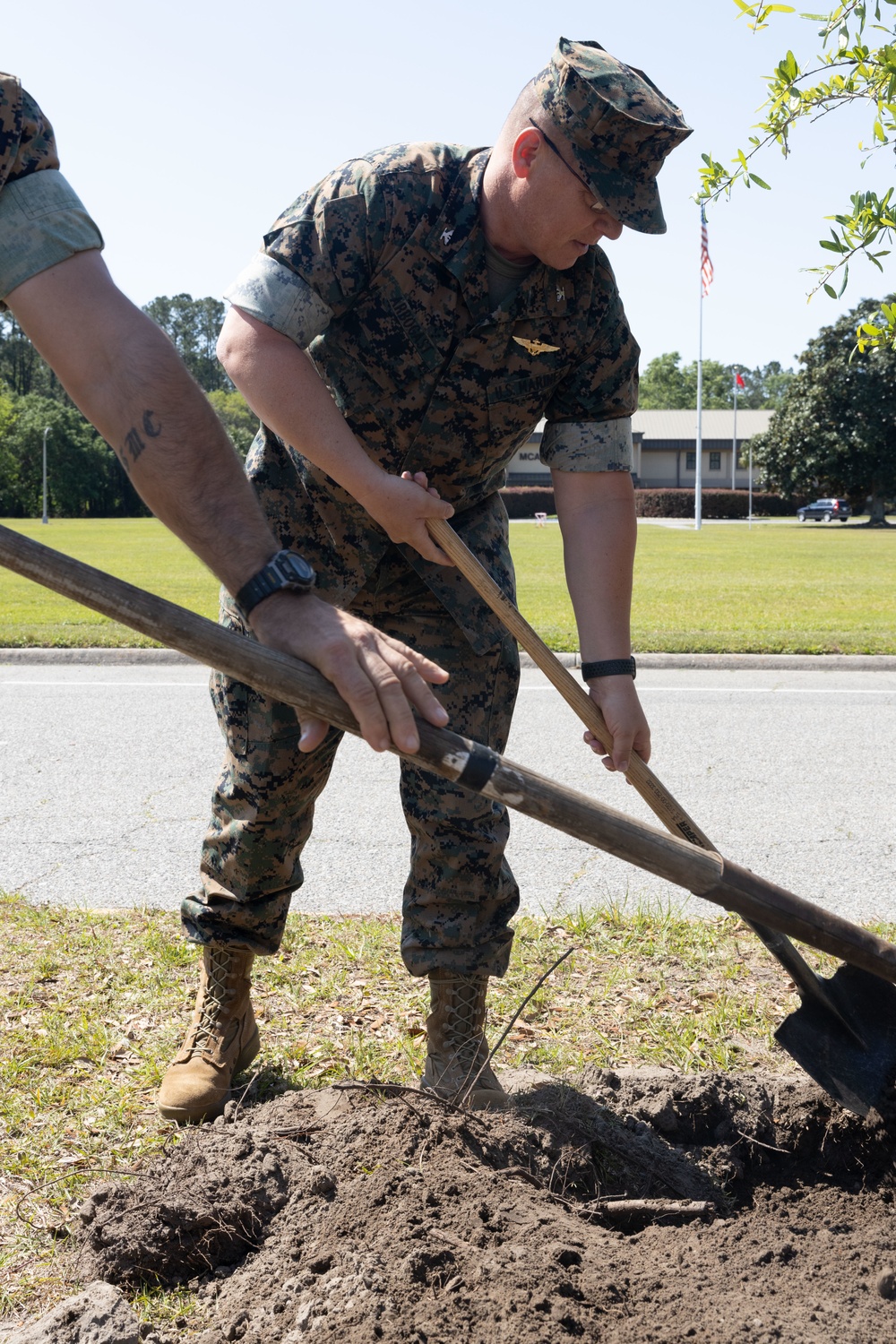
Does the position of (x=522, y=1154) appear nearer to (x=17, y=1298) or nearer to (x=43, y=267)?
(x=17, y=1298)

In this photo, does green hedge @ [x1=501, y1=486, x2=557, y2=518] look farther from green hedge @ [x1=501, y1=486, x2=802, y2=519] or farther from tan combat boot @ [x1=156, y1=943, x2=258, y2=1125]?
tan combat boot @ [x1=156, y1=943, x2=258, y2=1125]

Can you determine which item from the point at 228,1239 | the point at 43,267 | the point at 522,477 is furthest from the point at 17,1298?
the point at 522,477

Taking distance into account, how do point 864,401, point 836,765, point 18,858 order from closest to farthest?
1. point 18,858
2. point 836,765
3. point 864,401

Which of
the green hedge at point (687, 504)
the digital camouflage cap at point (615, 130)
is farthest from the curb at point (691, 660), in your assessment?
the green hedge at point (687, 504)

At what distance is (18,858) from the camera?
183 inches

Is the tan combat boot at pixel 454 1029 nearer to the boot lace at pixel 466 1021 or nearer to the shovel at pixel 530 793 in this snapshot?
the boot lace at pixel 466 1021

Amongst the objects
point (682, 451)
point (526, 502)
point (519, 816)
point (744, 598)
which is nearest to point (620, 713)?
point (519, 816)

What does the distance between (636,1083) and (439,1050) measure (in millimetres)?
479

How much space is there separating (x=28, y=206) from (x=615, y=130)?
123cm

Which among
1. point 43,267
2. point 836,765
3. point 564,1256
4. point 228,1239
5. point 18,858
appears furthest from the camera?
point 836,765

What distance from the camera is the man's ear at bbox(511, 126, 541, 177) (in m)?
2.54

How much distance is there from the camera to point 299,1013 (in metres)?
3.31

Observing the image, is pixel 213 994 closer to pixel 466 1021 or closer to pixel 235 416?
pixel 466 1021

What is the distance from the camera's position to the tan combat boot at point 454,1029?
286 cm
